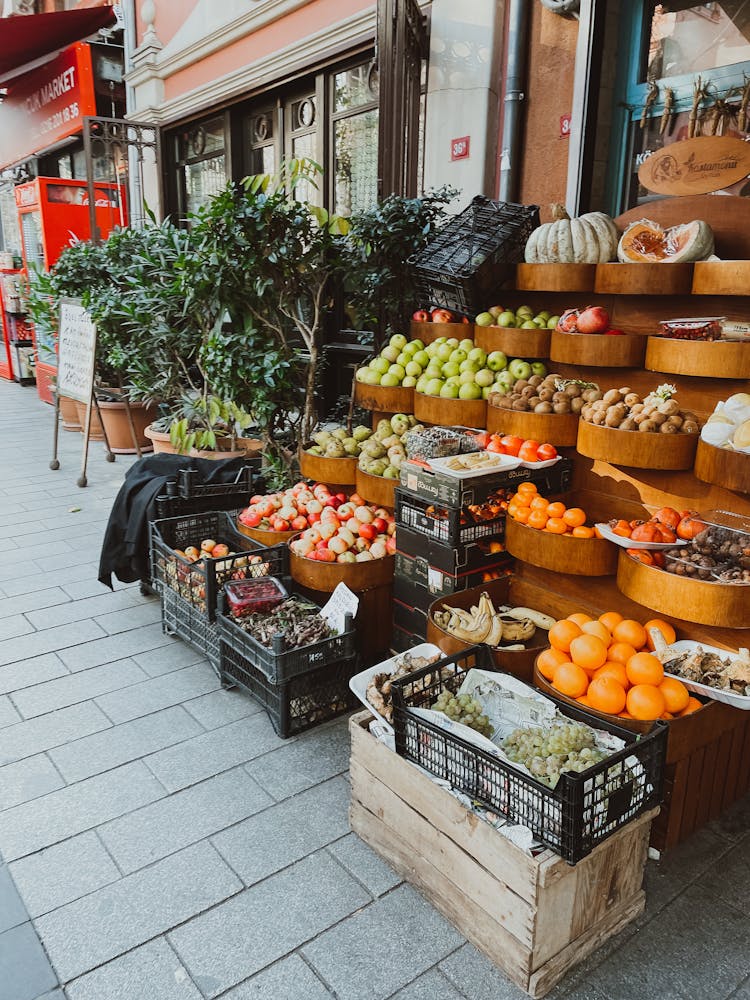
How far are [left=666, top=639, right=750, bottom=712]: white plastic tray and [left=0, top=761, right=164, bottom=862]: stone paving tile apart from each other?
227 cm

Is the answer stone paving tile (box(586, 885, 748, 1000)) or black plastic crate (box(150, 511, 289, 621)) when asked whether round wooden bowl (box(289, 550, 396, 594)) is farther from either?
stone paving tile (box(586, 885, 748, 1000))

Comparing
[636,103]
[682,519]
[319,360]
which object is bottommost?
[682,519]

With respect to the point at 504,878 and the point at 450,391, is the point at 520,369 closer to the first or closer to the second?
the point at 450,391

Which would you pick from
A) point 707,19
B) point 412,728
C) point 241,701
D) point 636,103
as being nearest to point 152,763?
point 241,701

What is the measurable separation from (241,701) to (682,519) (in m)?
2.42

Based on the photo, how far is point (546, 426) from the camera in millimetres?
3746

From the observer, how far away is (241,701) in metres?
4.07

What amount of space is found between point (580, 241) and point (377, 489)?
1.78 metres

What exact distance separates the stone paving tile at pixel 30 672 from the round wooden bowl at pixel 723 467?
3541 mm

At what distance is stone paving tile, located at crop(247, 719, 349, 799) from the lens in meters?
3.39

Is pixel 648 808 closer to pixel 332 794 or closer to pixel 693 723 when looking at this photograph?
pixel 693 723

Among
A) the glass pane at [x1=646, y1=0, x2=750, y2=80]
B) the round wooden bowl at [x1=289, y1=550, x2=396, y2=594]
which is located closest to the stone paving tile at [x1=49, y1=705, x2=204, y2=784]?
the round wooden bowl at [x1=289, y1=550, x2=396, y2=594]

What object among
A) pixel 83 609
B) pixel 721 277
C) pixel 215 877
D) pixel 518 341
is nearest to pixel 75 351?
pixel 83 609

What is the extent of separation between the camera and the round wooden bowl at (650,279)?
3.47 metres
